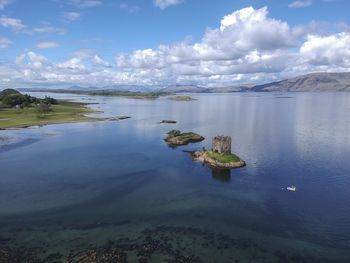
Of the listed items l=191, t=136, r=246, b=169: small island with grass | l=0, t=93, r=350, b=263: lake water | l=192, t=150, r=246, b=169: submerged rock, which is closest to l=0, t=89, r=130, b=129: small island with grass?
l=0, t=93, r=350, b=263: lake water

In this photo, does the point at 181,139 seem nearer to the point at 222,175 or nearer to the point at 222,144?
the point at 222,144

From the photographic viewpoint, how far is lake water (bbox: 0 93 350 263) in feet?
106

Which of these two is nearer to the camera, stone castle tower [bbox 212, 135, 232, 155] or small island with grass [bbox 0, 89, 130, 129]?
stone castle tower [bbox 212, 135, 232, 155]

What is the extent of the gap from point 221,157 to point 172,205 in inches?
1058

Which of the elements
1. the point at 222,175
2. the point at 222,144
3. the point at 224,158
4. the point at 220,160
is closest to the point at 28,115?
the point at 222,144

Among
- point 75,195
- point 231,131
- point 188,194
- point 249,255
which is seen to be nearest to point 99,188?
point 75,195

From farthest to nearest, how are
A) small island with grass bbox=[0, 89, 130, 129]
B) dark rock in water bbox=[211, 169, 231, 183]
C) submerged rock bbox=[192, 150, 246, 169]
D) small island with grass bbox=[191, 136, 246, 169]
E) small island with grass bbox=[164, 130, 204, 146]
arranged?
1. small island with grass bbox=[0, 89, 130, 129]
2. small island with grass bbox=[164, 130, 204, 146]
3. small island with grass bbox=[191, 136, 246, 169]
4. submerged rock bbox=[192, 150, 246, 169]
5. dark rock in water bbox=[211, 169, 231, 183]

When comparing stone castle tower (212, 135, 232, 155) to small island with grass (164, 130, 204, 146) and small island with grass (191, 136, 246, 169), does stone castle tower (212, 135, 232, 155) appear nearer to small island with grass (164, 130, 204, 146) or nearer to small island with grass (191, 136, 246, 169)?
small island with grass (191, 136, 246, 169)

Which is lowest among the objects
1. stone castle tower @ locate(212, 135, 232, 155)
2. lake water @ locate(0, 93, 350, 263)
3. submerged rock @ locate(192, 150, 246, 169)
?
lake water @ locate(0, 93, 350, 263)

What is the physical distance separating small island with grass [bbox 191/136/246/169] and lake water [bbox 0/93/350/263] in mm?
3100

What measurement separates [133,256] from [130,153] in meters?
48.9

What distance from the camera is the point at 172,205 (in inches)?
1743

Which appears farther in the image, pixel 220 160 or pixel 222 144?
pixel 222 144

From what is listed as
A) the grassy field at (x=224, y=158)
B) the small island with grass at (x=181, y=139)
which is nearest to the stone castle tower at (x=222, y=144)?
the grassy field at (x=224, y=158)
